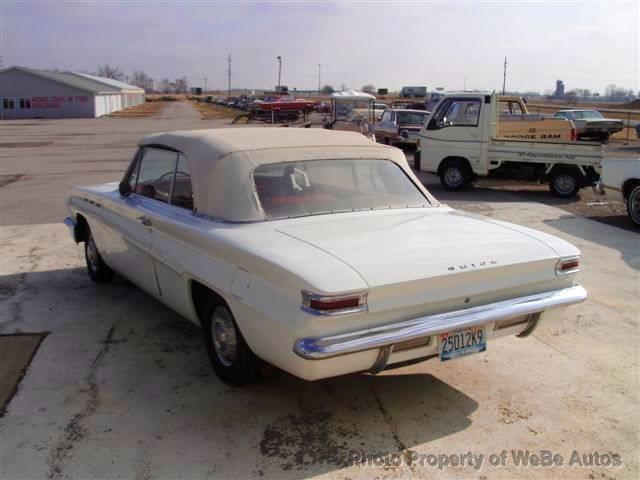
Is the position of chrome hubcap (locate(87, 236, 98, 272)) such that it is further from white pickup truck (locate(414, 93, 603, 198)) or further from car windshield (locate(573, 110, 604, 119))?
car windshield (locate(573, 110, 604, 119))

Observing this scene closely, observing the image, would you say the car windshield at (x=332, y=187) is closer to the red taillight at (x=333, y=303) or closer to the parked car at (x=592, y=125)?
the red taillight at (x=333, y=303)

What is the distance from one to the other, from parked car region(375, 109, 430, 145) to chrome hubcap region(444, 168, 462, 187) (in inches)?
306

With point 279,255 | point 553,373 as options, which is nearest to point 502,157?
point 553,373

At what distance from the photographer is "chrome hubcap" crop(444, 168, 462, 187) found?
13594 millimetres

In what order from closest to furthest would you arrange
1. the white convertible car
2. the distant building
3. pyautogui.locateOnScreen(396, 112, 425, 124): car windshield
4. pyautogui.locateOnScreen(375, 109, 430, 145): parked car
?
the white convertible car < pyautogui.locateOnScreen(375, 109, 430, 145): parked car < pyautogui.locateOnScreen(396, 112, 425, 124): car windshield < the distant building

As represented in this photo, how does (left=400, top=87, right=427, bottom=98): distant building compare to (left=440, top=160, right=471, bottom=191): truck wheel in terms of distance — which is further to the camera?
(left=400, top=87, right=427, bottom=98): distant building

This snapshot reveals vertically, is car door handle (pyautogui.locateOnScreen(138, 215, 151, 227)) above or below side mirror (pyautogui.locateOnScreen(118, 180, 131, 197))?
below

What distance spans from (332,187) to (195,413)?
5.72 ft

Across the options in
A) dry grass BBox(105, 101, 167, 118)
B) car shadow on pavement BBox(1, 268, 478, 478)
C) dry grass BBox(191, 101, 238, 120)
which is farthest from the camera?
dry grass BBox(105, 101, 167, 118)

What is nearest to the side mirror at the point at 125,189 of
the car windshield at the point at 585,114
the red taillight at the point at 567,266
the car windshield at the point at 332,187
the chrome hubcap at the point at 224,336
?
the car windshield at the point at 332,187

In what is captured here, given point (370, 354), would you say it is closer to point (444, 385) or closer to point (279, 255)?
point (279, 255)

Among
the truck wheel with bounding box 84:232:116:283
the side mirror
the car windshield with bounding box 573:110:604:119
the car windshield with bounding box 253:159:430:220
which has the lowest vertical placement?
the truck wheel with bounding box 84:232:116:283

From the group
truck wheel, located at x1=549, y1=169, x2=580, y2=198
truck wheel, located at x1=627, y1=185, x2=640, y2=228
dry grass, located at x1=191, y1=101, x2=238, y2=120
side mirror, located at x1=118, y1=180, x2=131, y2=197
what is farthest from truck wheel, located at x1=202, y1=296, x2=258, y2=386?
dry grass, located at x1=191, y1=101, x2=238, y2=120

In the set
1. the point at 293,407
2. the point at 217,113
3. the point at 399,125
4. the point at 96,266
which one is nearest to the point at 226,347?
the point at 293,407
